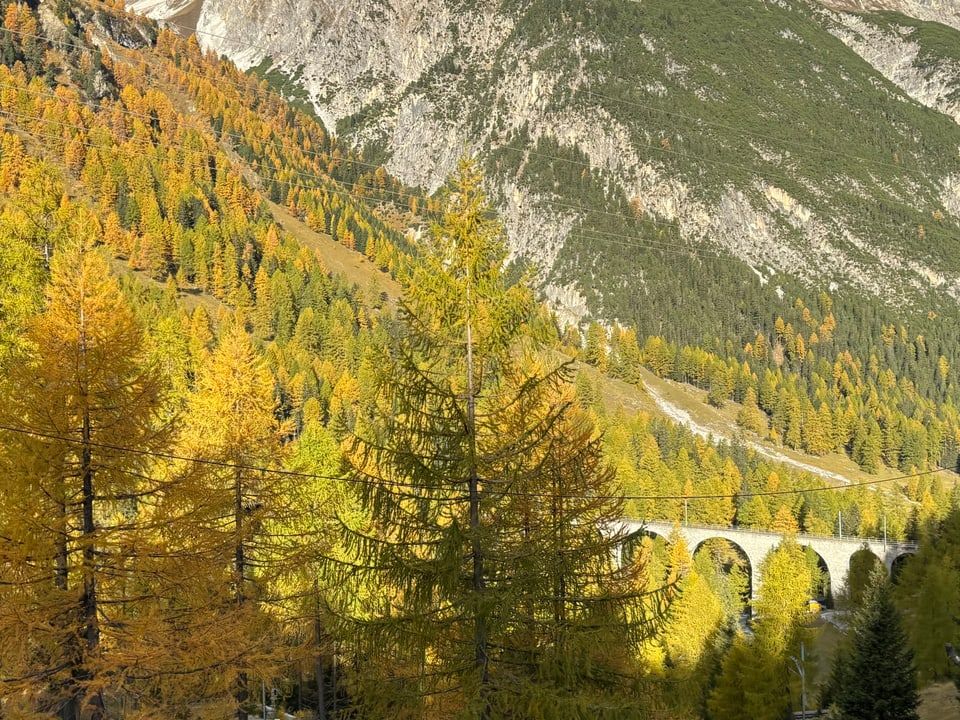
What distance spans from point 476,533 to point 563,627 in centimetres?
176

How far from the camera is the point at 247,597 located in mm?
14070

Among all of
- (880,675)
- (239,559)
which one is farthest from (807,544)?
(239,559)

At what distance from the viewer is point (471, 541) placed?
10.2 m

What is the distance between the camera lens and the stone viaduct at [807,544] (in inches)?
2983

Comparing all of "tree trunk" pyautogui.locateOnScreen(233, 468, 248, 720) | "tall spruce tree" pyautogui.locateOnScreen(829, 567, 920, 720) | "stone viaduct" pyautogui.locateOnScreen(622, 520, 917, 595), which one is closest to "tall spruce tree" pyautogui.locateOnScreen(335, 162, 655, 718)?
"tree trunk" pyautogui.locateOnScreen(233, 468, 248, 720)

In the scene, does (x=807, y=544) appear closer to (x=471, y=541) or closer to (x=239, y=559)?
(x=239, y=559)

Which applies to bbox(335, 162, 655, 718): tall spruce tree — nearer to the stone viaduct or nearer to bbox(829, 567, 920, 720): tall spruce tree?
bbox(829, 567, 920, 720): tall spruce tree

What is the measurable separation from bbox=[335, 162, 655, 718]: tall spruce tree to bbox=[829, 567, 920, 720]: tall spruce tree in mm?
22369

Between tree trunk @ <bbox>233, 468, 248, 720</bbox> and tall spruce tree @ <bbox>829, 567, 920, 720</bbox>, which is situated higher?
tree trunk @ <bbox>233, 468, 248, 720</bbox>

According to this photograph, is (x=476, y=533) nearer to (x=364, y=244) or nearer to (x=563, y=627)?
(x=563, y=627)

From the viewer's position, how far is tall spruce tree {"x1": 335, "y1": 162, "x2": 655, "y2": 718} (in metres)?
9.88

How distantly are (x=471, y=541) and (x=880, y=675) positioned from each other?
25453 mm

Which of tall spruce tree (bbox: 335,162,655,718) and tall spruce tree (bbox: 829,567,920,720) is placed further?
tall spruce tree (bbox: 829,567,920,720)

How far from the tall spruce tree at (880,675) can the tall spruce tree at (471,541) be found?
22.4 metres
